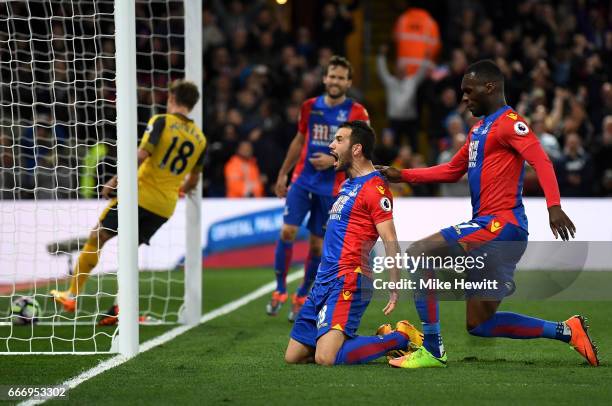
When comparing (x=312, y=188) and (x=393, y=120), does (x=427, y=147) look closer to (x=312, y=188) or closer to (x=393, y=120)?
(x=393, y=120)

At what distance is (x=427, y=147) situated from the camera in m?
19.9

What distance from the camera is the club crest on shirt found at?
684cm

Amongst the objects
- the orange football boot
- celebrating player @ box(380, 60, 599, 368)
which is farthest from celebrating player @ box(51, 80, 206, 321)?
the orange football boot

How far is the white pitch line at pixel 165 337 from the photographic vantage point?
21.7ft

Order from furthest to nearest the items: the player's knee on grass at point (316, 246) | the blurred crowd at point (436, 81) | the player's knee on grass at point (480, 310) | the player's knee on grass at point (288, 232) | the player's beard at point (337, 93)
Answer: the blurred crowd at point (436, 81) < the player's knee on grass at point (316, 246) < the player's knee on grass at point (288, 232) < the player's beard at point (337, 93) < the player's knee on grass at point (480, 310)

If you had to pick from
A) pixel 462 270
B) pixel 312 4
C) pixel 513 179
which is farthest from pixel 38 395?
pixel 312 4

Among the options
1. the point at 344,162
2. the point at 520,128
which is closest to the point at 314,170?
the point at 344,162

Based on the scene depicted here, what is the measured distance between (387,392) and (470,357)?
1609 mm

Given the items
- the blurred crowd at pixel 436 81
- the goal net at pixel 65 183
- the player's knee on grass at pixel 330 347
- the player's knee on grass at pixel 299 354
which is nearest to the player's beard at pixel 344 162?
the player's knee on grass at pixel 330 347

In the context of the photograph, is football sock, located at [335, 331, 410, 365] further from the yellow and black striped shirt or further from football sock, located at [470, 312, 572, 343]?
the yellow and black striped shirt

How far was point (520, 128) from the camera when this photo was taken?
6863mm

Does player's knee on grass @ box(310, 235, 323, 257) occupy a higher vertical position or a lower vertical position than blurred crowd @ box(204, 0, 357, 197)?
lower

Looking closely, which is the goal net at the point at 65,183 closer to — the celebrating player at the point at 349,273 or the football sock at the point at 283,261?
the football sock at the point at 283,261

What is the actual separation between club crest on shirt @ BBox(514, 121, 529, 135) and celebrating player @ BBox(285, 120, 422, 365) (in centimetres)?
90
